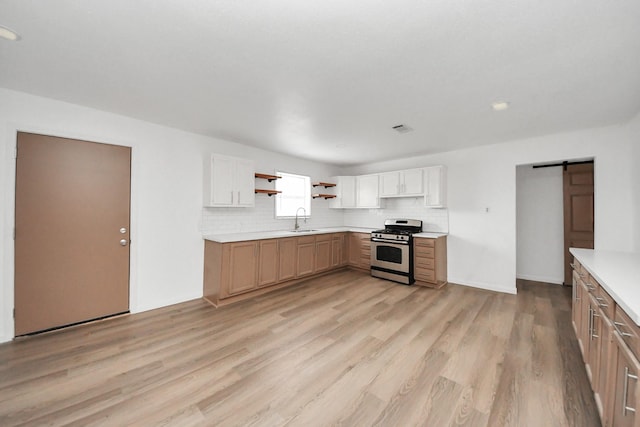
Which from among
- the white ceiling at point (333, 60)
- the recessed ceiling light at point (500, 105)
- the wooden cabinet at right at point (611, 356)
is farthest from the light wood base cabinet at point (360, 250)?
the wooden cabinet at right at point (611, 356)

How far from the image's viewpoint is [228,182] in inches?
151

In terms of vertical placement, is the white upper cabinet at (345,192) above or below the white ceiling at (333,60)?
below

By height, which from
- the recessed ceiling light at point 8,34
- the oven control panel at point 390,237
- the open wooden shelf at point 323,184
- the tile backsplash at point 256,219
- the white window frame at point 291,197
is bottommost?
the oven control panel at point 390,237

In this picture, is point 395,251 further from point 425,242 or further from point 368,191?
point 368,191

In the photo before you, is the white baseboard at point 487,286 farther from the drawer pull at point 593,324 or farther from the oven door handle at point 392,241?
the drawer pull at point 593,324

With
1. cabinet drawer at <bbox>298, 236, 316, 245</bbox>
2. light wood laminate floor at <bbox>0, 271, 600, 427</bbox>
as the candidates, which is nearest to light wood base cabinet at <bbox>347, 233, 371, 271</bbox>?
cabinet drawer at <bbox>298, 236, 316, 245</bbox>

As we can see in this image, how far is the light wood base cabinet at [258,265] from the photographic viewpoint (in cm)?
346

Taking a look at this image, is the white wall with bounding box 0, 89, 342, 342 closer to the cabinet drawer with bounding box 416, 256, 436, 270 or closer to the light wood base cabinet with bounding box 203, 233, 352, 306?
the light wood base cabinet with bounding box 203, 233, 352, 306

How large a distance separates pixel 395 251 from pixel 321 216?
1.94 m

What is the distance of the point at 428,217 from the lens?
494 cm

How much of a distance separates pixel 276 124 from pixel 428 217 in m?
3.39

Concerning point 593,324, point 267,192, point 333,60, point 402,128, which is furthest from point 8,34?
point 593,324

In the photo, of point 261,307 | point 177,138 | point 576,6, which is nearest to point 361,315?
point 261,307

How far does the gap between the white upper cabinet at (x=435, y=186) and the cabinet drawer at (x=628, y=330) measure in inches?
132
